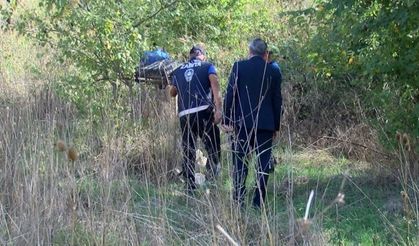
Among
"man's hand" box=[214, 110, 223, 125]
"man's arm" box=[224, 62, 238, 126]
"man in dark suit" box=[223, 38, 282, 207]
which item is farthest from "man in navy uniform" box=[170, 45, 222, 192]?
"man in dark suit" box=[223, 38, 282, 207]

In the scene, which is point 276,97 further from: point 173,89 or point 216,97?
point 173,89

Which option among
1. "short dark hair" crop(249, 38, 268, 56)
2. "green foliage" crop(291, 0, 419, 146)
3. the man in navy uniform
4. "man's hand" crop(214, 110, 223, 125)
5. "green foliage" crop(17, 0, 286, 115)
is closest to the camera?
"green foliage" crop(291, 0, 419, 146)

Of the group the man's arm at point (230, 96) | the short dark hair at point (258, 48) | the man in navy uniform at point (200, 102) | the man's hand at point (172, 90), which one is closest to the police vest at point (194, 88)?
the man in navy uniform at point (200, 102)

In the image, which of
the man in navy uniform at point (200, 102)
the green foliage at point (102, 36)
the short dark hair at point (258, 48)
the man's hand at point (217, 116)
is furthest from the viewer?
the green foliage at point (102, 36)

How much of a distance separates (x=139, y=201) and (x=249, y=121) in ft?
5.81

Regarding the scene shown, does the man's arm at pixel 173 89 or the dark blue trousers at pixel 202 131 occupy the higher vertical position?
the man's arm at pixel 173 89

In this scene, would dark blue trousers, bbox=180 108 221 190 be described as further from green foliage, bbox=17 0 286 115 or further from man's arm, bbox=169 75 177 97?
green foliage, bbox=17 0 286 115

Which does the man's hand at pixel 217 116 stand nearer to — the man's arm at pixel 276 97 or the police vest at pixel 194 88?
the police vest at pixel 194 88

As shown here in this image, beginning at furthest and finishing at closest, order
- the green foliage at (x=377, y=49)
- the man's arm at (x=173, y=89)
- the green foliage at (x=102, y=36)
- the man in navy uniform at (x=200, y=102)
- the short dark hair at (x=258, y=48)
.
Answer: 1. the green foliage at (x=102, y=36)
2. the man's arm at (x=173, y=89)
3. the man in navy uniform at (x=200, y=102)
4. the short dark hair at (x=258, y=48)
5. the green foliage at (x=377, y=49)

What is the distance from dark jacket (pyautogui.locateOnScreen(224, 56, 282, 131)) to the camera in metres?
7.46

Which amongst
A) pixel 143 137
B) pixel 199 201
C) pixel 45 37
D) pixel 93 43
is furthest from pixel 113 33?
pixel 199 201

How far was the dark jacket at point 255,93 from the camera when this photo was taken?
7.46 m

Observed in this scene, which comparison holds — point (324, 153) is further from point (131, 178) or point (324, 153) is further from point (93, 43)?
point (131, 178)

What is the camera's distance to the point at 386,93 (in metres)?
8.45
